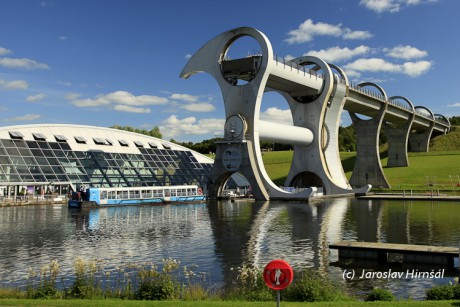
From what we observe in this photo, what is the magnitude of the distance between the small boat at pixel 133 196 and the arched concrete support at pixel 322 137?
848 inches

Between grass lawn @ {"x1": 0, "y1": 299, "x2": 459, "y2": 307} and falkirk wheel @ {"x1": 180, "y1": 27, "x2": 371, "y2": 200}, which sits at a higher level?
falkirk wheel @ {"x1": 180, "y1": 27, "x2": 371, "y2": 200}

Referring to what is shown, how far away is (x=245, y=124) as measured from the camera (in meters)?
65.9

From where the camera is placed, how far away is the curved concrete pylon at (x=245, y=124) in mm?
64750

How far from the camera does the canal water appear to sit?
20.5m

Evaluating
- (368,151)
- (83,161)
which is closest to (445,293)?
(83,161)

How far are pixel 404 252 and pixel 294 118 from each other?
203 ft

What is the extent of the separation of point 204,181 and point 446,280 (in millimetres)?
64876

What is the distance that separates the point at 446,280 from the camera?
18984 mm

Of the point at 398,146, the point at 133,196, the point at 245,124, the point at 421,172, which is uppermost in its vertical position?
the point at 245,124

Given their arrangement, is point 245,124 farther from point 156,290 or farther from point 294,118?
point 156,290

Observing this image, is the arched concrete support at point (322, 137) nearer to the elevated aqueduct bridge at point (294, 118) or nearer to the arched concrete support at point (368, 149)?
the elevated aqueduct bridge at point (294, 118)

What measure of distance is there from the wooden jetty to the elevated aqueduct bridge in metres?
40.2

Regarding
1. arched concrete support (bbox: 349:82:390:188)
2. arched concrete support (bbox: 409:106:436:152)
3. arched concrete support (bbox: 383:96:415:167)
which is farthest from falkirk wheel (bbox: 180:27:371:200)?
arched concrete support (bbox: 409:106:436:152)

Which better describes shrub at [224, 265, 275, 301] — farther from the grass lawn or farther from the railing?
the railing
